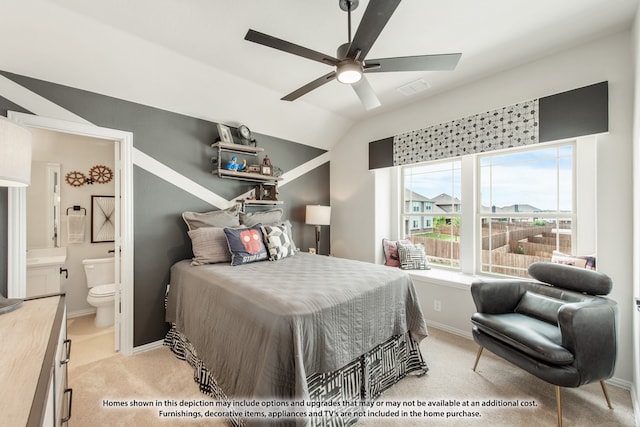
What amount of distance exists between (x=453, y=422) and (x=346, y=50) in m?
2.41

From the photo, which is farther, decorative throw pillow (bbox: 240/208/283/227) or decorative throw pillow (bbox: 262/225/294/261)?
decorative throw pillow (bbox: 240/208/283/227)

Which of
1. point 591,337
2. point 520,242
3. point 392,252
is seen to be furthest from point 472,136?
point 591,337

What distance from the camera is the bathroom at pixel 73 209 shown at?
3129mm

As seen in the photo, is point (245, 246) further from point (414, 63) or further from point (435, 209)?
point (435, 209)

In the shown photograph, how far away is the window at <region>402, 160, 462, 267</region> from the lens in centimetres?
334

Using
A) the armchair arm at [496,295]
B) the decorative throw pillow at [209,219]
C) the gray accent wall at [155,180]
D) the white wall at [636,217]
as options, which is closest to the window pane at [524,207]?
the white wall at [636,217]

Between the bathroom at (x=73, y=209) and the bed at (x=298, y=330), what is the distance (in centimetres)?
175

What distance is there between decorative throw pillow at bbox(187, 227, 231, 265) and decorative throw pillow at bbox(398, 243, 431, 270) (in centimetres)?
215

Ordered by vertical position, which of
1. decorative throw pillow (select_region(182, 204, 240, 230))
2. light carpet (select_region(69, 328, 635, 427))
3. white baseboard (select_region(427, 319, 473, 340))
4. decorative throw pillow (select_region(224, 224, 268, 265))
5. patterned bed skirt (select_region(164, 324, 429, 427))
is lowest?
light carpet (select_region(69, 328, 635, 427))

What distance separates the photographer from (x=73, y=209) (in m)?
3.35

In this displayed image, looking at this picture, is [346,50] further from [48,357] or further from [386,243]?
[386,243]

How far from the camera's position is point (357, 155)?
13.2 feet

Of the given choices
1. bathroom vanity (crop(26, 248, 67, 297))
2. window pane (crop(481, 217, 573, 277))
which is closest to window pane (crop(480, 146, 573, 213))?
window pane (crop(481, 217, 573, 277))

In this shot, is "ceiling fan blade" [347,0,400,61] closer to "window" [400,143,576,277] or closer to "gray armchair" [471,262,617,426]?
"gray armchair" [471,262,617,426]
